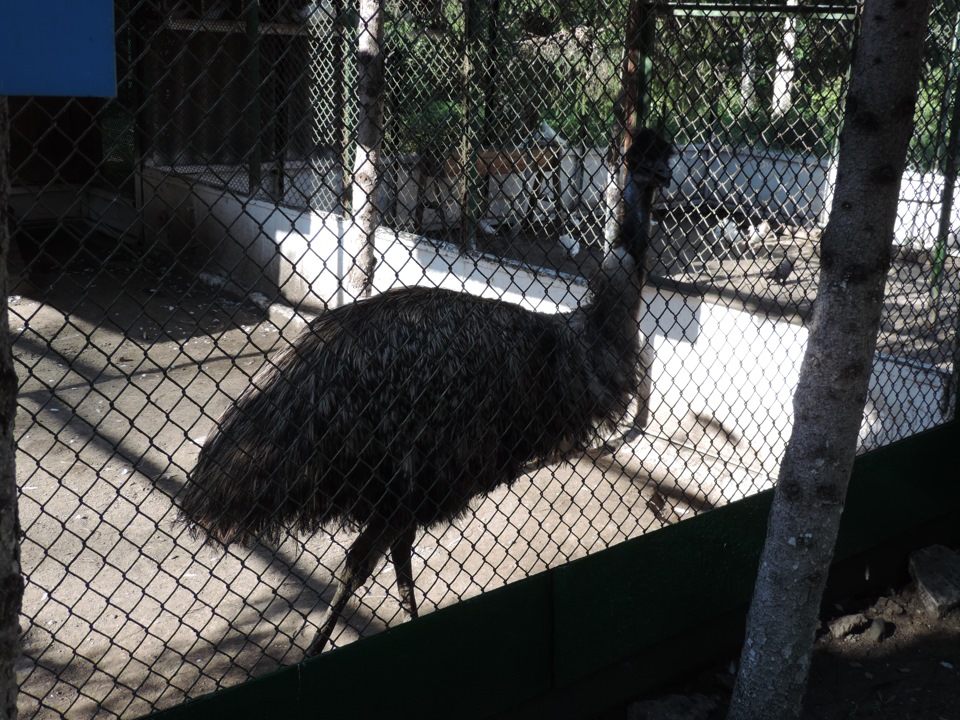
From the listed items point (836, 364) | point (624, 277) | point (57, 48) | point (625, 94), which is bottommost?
point (624, 277)

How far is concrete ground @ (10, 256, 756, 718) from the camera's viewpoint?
3426 mm

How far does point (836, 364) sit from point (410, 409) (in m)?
1.47

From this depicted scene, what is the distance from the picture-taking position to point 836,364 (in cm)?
270

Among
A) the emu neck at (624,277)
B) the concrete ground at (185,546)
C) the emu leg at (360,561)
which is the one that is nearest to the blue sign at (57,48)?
the concrete ground at (185,546)

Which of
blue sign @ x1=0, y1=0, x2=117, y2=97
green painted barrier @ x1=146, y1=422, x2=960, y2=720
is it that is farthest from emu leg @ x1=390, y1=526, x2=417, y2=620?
blue sign @ x1=0, y1=0, x2=117, y2=97

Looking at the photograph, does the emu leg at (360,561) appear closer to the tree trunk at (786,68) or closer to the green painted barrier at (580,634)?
the green painted barrier at (580,634)

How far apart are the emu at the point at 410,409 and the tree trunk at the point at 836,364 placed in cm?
96

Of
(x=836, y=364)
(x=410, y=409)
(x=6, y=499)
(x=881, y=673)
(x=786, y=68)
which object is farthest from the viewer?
(x=786, y=68)

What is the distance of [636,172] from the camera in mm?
4020

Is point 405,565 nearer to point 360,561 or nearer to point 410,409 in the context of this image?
point 360,561

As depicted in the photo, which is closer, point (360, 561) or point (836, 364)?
point (836, 364)

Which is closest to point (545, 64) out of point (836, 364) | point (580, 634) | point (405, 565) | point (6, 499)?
point (405, 565)

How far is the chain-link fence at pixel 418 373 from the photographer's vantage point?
326cm

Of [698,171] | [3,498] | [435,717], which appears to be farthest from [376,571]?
[698,171]
